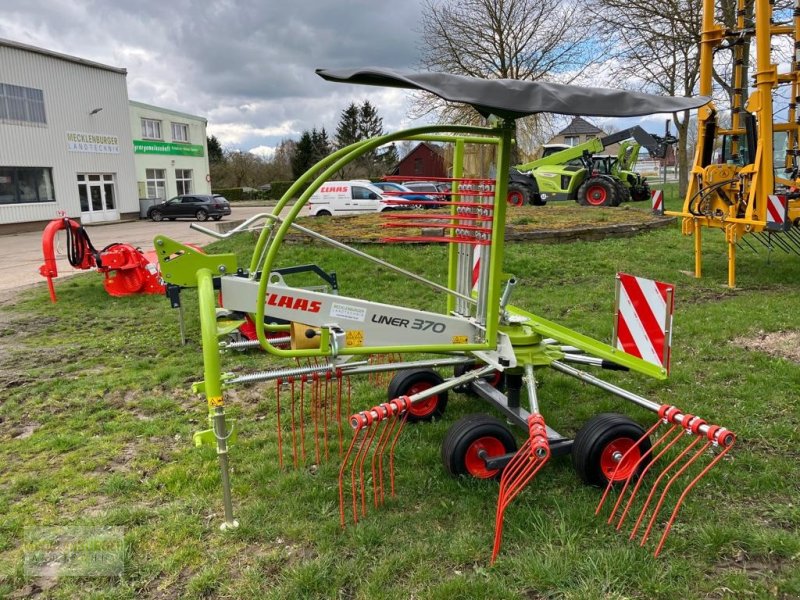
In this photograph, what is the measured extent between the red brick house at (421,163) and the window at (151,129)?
20.4 metres

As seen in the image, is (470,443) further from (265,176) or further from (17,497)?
(265,176)

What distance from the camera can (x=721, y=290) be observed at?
311 inches

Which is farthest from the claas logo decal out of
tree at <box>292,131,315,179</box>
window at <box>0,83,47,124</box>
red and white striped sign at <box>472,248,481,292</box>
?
tree at <box>292,131,315,179</box>

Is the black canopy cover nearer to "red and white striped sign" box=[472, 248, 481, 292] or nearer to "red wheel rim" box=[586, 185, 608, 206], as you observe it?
"red and white striped sign" box=[472, 248, 481, 292]

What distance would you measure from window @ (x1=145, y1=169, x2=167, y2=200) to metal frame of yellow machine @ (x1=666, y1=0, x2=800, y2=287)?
3117 centimetres

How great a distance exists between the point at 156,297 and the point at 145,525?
6390mm

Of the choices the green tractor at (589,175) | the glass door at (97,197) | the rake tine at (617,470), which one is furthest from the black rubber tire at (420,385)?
the glass door at (97,197)

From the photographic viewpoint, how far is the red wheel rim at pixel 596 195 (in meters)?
18.4

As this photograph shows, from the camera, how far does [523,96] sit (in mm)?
2697

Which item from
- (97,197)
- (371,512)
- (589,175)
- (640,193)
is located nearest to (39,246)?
(97,197)

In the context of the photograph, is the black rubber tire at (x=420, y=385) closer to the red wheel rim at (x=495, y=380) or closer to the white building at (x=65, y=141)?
the red wheel rim at (x=495, y=380)

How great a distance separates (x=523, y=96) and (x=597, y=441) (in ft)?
5.89

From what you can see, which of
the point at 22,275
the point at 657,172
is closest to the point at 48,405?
the point at 22,275

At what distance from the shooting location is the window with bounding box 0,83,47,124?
23.3 meters
